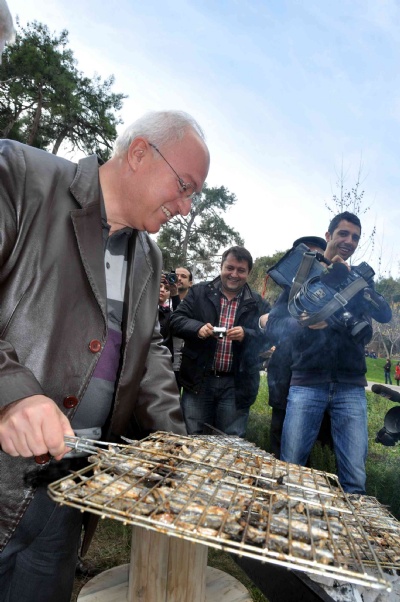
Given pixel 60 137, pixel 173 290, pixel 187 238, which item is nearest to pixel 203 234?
pixel 187 238

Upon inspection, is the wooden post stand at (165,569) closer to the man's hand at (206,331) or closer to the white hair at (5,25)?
the white hair at (5,25)

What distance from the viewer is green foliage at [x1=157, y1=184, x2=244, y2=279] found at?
37719mm

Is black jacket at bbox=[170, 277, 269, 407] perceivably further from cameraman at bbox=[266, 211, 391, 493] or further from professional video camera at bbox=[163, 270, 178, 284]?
professional video camera at bbox=[163, 270, 178, 284]

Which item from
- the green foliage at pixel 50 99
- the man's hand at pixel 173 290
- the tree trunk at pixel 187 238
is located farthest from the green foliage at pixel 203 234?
the man's hand at pixel 173 290

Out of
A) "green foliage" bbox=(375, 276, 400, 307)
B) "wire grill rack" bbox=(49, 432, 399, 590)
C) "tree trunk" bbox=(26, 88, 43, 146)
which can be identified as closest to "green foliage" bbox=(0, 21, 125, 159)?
"tree trunk" bbox=(26, 88, 43, 146)

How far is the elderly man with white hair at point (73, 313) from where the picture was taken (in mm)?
1512

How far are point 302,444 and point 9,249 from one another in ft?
9.56

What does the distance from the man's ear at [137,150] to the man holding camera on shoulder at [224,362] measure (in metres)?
2.43

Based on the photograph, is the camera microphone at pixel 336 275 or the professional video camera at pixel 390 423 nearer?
the professional video camera at pixel 390 423

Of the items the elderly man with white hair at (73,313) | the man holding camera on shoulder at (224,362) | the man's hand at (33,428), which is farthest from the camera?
the man holding camera on shoulder at (224,362)

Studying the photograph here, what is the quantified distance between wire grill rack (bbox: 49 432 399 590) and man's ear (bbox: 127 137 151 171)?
126 cm

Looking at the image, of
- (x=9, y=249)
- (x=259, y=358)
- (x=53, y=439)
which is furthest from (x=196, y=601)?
(x=259, y=358)

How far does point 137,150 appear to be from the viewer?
1.93 m

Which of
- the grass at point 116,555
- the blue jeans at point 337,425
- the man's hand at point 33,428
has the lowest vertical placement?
Answer: the grass at point 116,555
